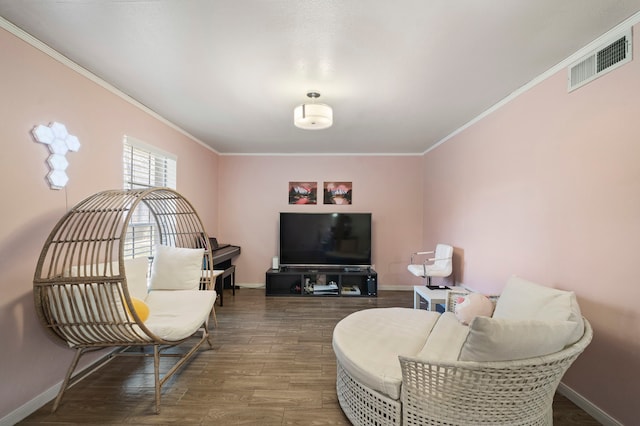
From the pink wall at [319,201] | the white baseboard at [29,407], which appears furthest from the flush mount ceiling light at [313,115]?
the white baseboard at [29,407]

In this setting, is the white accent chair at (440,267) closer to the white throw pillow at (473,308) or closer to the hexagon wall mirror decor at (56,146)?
the white throw pillow at (473,308)

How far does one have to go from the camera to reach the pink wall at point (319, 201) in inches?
196

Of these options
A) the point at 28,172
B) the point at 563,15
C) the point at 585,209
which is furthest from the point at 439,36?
the point at 28,172

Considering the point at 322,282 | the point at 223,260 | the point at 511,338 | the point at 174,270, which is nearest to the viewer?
the point at 511,338

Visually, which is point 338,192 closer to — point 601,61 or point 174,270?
point 174,270

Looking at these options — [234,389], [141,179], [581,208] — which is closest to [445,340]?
[581,208]

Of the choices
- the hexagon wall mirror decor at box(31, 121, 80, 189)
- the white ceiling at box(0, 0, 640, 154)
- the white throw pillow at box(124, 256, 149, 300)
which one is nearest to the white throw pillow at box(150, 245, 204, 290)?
the white throw pillow at box(124, 256, 149, 300)

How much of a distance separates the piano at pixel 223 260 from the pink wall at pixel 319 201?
0.22 metres

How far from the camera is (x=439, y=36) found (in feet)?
5.67

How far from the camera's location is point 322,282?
16.0 feet

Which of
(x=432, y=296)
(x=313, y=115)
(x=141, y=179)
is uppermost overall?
(x=313, y=115)

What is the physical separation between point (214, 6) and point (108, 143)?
1.73m

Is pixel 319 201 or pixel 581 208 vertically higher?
pixel 319 201

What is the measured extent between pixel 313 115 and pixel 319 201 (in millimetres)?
2694
